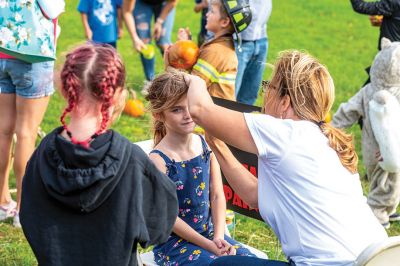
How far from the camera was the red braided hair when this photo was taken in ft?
8.31

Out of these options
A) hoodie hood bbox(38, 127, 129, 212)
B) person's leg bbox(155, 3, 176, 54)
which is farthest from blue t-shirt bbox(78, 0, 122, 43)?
hoodie hood bbox(38, 127, 129, 212)

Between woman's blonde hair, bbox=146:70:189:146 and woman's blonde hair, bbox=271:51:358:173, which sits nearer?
woman's blonde hair, bbox=271:51:358:173

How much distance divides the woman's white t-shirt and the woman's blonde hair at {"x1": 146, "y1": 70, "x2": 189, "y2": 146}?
0.63 metres

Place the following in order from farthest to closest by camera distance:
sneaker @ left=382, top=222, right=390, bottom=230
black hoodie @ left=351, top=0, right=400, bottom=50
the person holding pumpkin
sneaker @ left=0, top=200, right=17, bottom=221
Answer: the person holding pumpkin → black hoodie @ left=351, top=0, right=400, bottom=50 → sneaker @ left=382, top=222, right=390, bottom=230 → sneaker @ left=0, top=200, right=17, bottom=221

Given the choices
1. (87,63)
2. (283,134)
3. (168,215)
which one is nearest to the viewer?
(87,63)

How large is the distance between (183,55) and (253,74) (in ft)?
5.49

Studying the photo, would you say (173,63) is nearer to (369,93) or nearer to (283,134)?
(369,93)

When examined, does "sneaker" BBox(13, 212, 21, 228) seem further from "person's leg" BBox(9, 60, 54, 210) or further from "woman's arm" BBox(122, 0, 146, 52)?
"woman's arm" BBox(122, 0, 146, 52)

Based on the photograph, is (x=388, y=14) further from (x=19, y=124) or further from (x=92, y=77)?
(x=92, y=77)

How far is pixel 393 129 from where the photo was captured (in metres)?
5.00

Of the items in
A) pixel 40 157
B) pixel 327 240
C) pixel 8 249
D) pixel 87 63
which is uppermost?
pixel 87 63

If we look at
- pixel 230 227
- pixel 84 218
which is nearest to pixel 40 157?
pixel 84 218

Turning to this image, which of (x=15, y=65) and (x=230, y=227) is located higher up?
(x=15, y=65)

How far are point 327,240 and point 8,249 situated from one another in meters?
2.40
